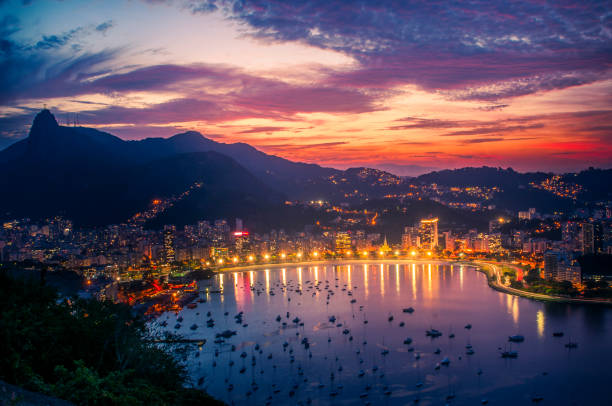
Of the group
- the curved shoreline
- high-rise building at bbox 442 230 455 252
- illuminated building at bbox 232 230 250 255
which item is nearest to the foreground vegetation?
the curved shoreline

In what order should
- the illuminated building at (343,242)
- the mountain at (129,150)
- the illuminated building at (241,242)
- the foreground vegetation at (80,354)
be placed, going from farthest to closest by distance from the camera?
the mountain at (129,150), the illuminated building at (343,242), the illuminated building at (241,242), the foreground vegetation at (80,354)

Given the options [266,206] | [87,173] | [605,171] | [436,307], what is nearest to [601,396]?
[436,307]

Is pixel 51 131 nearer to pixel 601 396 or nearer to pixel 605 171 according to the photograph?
pixel 601 396

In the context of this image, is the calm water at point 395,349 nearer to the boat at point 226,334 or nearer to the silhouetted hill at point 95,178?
the boat at point 226,334

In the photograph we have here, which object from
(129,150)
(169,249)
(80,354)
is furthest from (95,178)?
(80,354)

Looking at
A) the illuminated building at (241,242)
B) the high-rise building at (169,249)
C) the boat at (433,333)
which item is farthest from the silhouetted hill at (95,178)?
the boat at (433,333)
